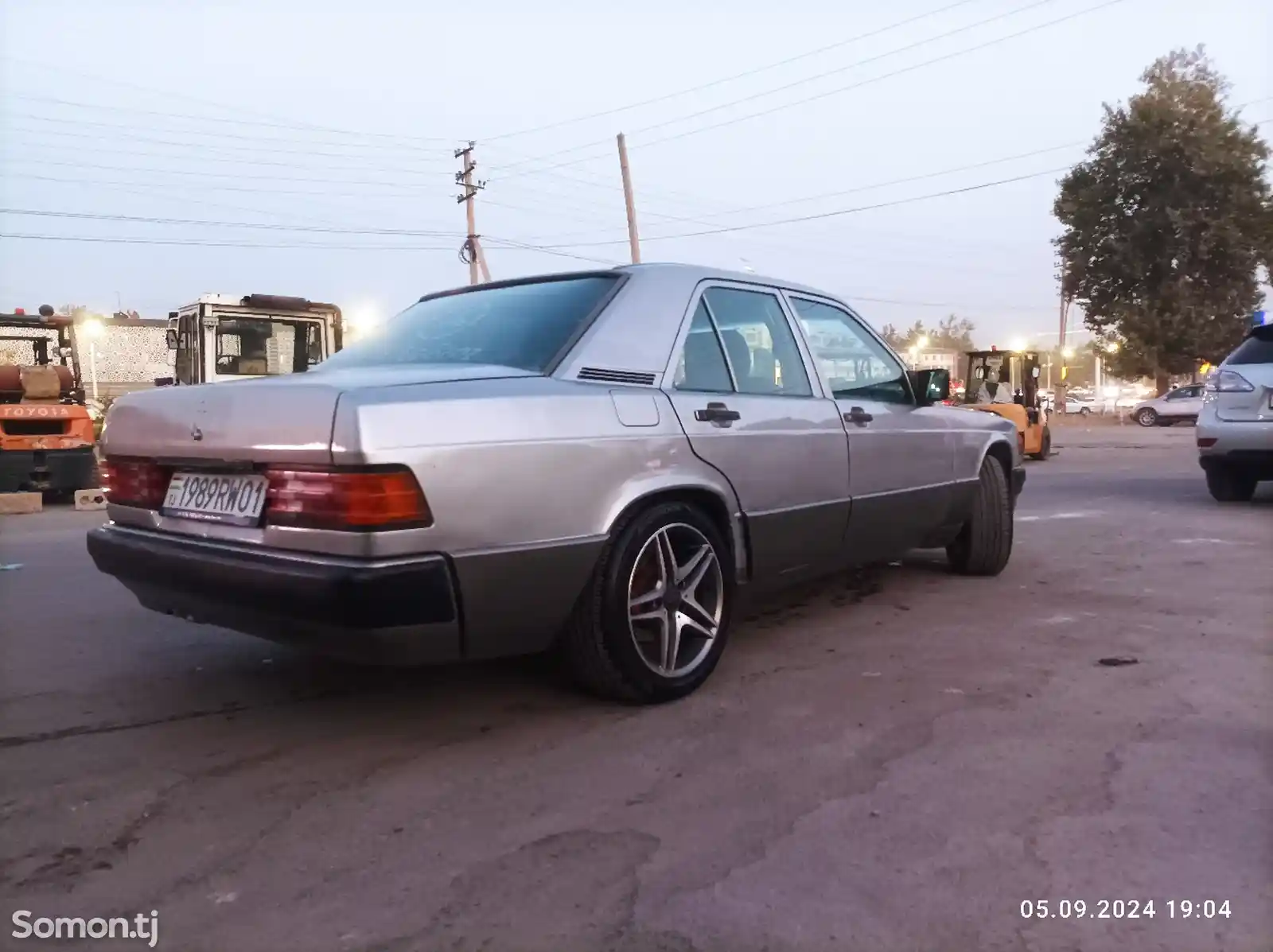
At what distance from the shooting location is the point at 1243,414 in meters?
8.09

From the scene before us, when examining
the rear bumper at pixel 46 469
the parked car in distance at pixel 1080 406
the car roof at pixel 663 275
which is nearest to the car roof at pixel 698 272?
the car roof at pixel 663 275

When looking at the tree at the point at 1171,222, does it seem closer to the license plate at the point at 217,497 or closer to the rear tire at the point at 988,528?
the rear tire at the point at 988,528

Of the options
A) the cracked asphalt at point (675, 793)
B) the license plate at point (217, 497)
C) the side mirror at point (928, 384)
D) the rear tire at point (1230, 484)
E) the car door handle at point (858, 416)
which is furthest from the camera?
the rear tire at point (1230, 484)

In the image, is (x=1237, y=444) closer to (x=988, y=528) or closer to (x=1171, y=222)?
(x=988, y=528)

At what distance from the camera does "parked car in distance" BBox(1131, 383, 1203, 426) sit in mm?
31125

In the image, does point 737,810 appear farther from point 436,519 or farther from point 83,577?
point 83,577

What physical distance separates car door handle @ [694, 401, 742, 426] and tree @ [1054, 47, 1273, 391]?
34230mm

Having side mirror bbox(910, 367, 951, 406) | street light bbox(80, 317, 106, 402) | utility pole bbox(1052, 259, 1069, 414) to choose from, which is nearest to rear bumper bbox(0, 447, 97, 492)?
street light bbox(80, 317, 106, 402)

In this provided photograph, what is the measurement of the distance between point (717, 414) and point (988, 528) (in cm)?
257

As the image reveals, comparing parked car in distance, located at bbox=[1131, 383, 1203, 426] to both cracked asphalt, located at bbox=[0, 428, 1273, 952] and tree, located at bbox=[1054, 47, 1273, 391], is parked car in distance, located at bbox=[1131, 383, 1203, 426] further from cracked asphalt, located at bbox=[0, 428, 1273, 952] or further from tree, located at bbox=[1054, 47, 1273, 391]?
cracked asphalt, located at bbox=[0, 428, 1273, 952]

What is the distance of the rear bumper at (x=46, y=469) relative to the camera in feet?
37.4

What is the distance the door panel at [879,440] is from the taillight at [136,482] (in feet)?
8.38

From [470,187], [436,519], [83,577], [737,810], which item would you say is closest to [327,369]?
[436,519]

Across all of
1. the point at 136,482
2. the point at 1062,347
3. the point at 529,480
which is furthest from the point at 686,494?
the point at 1062,347
